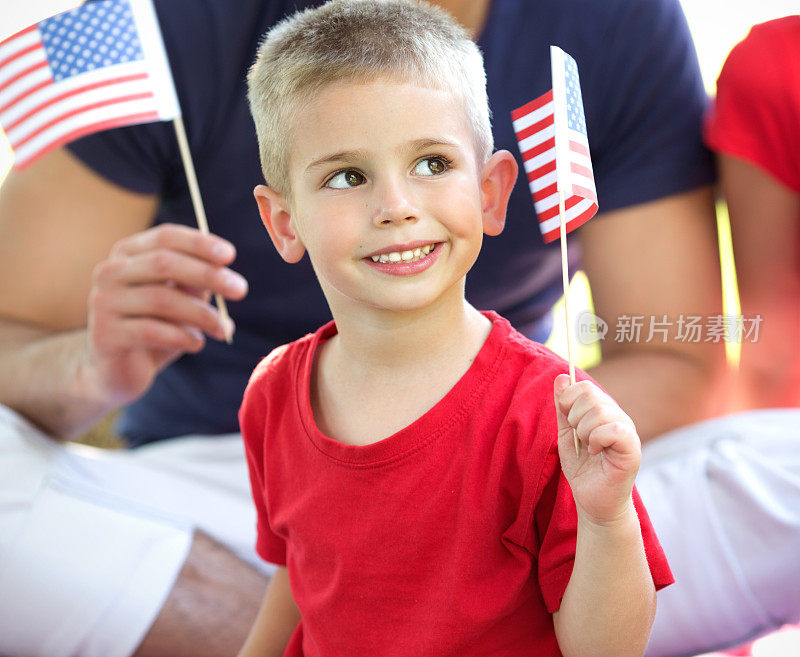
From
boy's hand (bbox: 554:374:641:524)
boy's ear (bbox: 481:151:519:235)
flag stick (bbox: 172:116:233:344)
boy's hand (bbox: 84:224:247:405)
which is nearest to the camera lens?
boy's hand (bbox: 554:374:641:524)

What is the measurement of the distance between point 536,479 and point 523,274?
485 mm

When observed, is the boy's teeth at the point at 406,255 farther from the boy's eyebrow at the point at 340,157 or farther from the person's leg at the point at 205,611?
the person's leg at the point at 205,611

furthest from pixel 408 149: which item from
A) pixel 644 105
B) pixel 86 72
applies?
pixel 644 105

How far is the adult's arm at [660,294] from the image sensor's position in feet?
3.46

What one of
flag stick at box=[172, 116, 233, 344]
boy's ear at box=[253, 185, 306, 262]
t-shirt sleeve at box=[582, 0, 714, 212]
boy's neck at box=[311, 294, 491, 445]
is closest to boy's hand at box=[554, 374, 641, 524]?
boy's neck at box=[311, 294, 491, 445]

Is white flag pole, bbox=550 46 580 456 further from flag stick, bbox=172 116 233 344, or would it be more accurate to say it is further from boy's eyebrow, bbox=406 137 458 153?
flag stick, bbox=172 116 233 344

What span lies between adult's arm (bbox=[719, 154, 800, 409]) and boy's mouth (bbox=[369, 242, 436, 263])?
1.90 feet

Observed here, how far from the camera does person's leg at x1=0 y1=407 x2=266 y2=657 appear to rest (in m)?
1.02

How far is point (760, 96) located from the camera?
1.07 meters

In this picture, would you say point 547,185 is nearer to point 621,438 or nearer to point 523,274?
point 621,438

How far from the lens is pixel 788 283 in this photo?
1108 millimetres

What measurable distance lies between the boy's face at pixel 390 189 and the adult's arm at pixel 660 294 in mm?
438

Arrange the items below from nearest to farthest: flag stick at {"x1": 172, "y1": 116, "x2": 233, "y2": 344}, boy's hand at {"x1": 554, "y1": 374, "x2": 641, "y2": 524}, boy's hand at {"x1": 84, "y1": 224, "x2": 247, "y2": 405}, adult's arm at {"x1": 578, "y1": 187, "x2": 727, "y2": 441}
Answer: boy's hand at {"x1": 554, "y1": 374, "x2": 641, "y2": 524} → flag stick at {"x1": 172, "y1": 116, "x2": 233, "y2": 344} → boy's hand at {"x1": 84, "y1": 224, "x2": 247, "y2": 405} → adult's arm at {"x1": 578, "y1": 187, "x2": 727, "y2": 441}

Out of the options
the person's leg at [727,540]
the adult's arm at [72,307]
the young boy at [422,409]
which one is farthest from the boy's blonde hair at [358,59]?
the person's leg at [727,540]
